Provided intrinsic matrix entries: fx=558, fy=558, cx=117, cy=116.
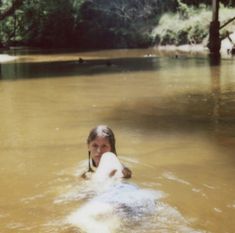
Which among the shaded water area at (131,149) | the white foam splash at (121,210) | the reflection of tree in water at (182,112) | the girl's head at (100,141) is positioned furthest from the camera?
the reflection of tree in water at (182,112)

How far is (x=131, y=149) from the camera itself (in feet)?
23.8

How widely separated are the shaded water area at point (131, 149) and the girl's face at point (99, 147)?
38 centimetres

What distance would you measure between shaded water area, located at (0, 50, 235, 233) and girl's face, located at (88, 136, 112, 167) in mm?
377

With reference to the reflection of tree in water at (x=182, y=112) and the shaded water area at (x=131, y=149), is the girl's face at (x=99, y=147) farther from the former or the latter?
the reflection of tree in water at (x=182, y=112)

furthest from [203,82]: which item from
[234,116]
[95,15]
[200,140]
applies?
[95,15]

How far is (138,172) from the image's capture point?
6.14m

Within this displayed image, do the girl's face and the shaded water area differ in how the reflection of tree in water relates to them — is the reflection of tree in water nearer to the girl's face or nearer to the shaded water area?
the shaded water area

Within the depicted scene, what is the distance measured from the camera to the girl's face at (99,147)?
5402 mm

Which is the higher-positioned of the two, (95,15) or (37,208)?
(95,15)

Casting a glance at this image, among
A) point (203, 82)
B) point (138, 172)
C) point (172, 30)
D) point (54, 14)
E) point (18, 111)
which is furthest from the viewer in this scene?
point (54, 14)

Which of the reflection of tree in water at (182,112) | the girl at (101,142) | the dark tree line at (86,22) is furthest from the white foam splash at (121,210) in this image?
the dark tree line at (86,22)

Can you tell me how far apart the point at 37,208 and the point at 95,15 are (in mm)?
41510

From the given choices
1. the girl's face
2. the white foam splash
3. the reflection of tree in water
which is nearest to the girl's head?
the girl's face

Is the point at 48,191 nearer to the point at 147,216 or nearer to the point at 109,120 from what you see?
the point at 147,216
